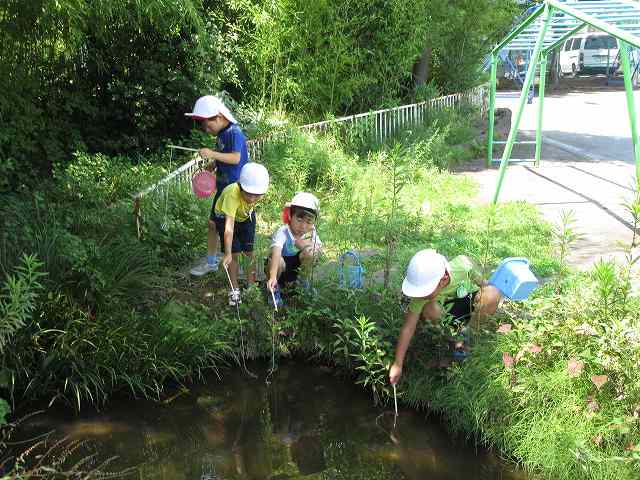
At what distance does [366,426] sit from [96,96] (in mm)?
7194

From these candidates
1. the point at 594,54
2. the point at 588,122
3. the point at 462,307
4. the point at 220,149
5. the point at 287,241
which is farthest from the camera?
the point at 594,54

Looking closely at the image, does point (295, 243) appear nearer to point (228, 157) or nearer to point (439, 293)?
point (228, 157)

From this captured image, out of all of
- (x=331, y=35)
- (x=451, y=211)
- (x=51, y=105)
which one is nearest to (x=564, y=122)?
(x=331, y=35)

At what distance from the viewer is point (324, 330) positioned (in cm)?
483

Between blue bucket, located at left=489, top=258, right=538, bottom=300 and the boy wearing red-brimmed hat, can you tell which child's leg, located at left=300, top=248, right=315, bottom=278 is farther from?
blue bucket, located at left=489, top=258, right=538, bottom=300

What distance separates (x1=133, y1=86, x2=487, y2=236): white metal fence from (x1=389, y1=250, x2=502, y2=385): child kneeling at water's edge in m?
2.37

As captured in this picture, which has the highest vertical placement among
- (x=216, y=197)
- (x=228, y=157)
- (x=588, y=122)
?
(x=228, y=157)

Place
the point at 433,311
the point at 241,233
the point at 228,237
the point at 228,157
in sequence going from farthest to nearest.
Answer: the point at 228,157 < the point at 241,233 < the point at 228,237 < the point at 433,311

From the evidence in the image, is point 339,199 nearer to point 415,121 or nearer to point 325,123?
point 325,123

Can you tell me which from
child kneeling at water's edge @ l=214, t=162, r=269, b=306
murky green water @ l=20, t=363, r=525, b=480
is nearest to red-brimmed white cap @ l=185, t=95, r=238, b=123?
child kneeling at water's edge @ l=214, t=162, r=269, b=306

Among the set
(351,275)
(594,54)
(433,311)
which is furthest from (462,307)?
(594,54)

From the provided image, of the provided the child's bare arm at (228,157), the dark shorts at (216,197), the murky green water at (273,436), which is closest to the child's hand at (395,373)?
the murky green water at (273,436)

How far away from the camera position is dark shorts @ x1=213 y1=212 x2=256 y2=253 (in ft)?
17.4

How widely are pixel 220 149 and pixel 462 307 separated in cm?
229
